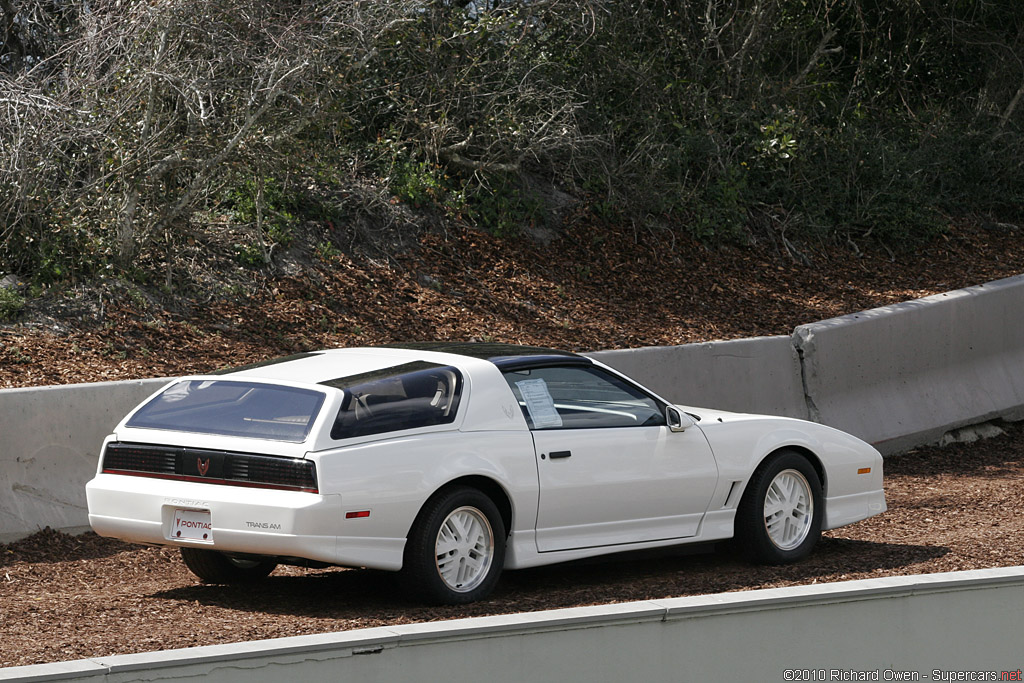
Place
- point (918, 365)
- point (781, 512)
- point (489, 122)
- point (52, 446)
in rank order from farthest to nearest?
point (489, 122)
point (918, 365)
point (52, 446)
point (781, 512)

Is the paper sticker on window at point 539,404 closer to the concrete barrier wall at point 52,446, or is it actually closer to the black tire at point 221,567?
the black tire at point 221,567

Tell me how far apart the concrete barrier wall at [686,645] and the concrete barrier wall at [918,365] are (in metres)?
6.35

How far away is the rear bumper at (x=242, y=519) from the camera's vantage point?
6207 millimetres

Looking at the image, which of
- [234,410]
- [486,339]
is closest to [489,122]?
[486,339]

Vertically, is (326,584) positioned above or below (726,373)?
below

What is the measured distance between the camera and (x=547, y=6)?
1485 cm

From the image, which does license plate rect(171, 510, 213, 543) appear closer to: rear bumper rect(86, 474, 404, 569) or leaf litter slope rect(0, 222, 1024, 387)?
rear bumper rect(86, 474, 404, 569)

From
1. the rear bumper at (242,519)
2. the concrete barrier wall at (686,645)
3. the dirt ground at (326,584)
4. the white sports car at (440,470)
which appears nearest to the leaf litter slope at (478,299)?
the dirt ground at (326,584)

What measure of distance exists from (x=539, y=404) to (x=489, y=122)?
7.58m

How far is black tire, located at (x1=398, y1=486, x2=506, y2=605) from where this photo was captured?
654 centimetres

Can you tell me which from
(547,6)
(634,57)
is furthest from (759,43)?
(547,6)

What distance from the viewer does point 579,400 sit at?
24.8 ft

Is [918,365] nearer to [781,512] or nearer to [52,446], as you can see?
[781,512]

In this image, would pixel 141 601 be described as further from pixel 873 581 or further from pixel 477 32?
pixel 477 32
